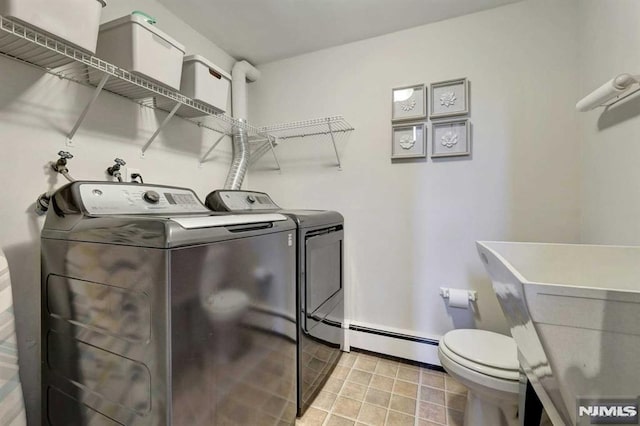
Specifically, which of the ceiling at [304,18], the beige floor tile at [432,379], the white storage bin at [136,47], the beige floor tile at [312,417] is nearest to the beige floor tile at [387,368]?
the beige floor tile at [432,379]

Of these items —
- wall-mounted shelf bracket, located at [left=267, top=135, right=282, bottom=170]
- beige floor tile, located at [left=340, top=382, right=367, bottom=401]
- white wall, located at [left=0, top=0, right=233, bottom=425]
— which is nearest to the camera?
white wall, located at [left=0, top=0, right=233, bottom=425]

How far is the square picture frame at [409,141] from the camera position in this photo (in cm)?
194

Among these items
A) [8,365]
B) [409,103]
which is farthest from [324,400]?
[409,103]

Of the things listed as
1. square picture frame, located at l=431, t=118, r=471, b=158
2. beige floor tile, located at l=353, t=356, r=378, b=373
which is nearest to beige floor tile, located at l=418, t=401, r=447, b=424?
beige floor tile, located at l=353, t=356, r=378, b=373

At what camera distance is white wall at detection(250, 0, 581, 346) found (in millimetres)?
1684

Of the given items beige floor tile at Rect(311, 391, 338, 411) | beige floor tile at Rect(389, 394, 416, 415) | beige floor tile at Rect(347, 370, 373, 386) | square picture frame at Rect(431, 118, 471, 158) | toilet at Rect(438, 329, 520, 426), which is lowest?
beige floor tile at Rect(311, 391, 338, 411)

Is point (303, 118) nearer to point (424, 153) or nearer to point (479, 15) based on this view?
point (424, 153)

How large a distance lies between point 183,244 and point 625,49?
1.92 m

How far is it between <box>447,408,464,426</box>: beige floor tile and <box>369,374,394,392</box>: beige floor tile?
34 cm

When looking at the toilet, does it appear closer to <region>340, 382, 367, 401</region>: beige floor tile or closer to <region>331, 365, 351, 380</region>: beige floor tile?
<region>340, 382, 367, 401</region>: beige floor tile

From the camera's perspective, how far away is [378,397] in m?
1.64

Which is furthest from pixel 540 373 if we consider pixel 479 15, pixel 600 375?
pixel 479 15

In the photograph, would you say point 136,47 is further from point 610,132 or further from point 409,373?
point 409,373

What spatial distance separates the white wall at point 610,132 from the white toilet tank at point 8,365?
2.39m
